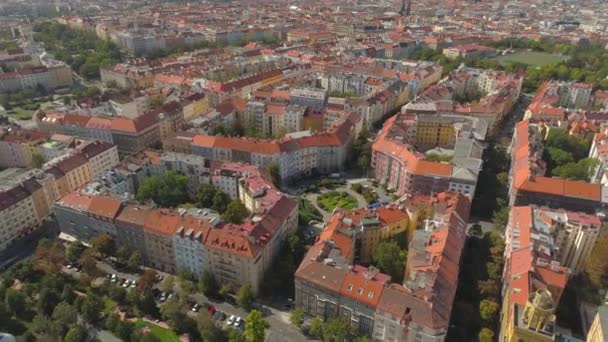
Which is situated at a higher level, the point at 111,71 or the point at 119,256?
the point at 111,71

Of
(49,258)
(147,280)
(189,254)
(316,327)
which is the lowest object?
(316,327)

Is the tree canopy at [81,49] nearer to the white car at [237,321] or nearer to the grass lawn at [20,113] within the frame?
the grass lawn at [20,113]

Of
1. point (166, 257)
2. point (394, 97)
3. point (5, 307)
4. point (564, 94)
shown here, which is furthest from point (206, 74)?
point (564, 94)

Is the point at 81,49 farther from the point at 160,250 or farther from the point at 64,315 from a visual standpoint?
Answer: the point at 64,315

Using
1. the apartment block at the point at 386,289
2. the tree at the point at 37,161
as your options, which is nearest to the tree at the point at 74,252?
the tree at the point at 37,161

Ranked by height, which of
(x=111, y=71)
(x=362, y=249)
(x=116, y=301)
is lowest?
(x=116, y=301)

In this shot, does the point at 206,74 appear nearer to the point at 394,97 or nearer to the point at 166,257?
the point at 394,97

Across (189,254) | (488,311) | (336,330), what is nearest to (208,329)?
(189,254)
